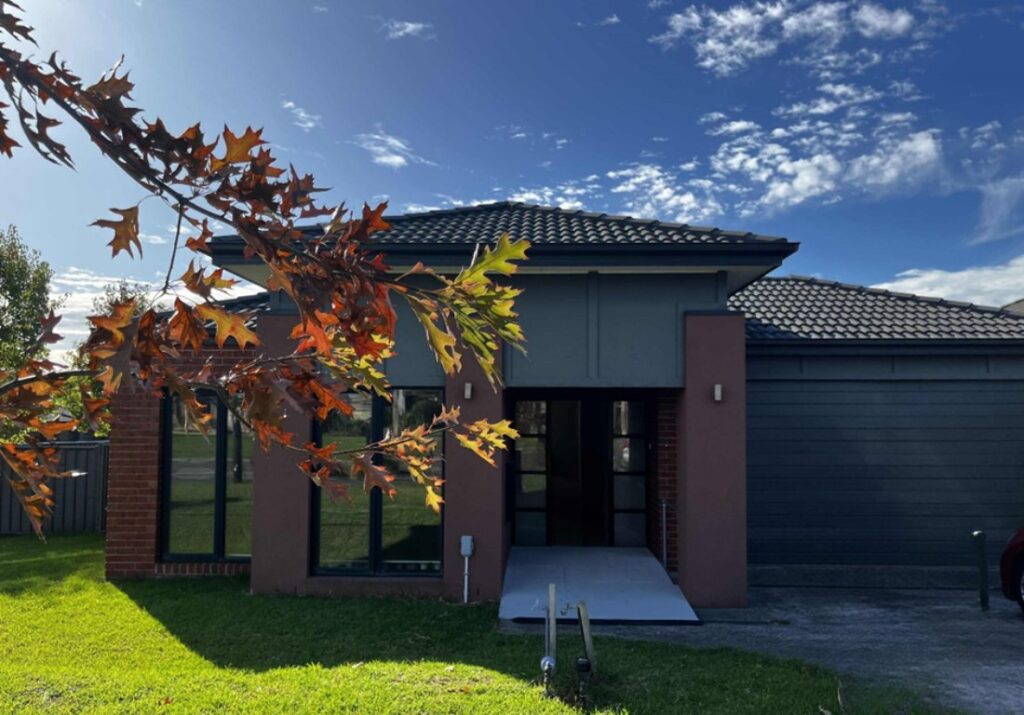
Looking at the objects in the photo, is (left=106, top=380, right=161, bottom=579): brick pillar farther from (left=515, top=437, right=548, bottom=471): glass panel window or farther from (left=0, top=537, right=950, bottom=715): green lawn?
(left=515, top=437, right=548, bottom=471): glass panel window

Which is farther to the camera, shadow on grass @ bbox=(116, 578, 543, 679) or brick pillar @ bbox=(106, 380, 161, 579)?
brick pillar @ bbox=(106, 380, 161, 579)

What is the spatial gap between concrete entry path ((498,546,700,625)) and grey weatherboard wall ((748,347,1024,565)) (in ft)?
6.40

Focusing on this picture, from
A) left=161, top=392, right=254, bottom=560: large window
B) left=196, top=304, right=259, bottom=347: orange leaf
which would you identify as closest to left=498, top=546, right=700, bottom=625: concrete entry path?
left=161, top=392, right=254, bottom=560: large window

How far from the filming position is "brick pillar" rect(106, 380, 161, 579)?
8688mm

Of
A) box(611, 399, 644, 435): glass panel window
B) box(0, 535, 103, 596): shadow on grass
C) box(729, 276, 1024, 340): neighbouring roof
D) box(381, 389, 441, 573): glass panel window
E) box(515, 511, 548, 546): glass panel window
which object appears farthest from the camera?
box(515, 511, 548, 546): glass panel window

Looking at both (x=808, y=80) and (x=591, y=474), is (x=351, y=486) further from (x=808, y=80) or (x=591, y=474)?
(x=808, y=80)

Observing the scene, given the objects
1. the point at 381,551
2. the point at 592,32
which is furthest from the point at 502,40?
the point at 381,551

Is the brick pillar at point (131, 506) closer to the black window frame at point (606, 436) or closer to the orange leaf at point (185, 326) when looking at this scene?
the black window frame at point (606, 436)


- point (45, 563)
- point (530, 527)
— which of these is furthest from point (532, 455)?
point (45, 563)

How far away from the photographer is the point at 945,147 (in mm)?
14156

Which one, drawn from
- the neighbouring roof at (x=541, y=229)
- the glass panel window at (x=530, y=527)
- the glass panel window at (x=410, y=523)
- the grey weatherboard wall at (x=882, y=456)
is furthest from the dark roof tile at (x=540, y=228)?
the glass panel window at (x=530, y=527)

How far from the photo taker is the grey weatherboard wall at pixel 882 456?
9.52 m

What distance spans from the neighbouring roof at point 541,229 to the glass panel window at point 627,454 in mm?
3400

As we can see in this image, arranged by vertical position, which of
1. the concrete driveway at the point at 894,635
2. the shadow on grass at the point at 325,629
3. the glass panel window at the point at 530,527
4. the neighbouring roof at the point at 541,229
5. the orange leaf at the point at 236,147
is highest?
the neighbouring roof at the point at 541,229
